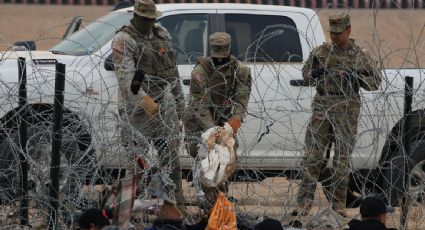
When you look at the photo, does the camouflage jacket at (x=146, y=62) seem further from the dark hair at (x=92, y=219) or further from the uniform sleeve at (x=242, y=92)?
the dark hair at (x=92, y=219)

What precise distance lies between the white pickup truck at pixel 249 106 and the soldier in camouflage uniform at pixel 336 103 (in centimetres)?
11

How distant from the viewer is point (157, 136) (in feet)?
33.5

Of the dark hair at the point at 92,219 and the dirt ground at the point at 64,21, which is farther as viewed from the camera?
the dirt ground at the point at 64,21

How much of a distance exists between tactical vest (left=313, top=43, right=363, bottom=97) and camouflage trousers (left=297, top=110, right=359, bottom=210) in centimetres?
20

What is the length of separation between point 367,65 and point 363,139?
585mm

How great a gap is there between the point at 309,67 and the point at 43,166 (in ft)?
7.06

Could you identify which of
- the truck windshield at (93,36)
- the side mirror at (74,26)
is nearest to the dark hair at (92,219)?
the truck windshield at (93,36)

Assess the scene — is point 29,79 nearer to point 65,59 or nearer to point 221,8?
point 65,59

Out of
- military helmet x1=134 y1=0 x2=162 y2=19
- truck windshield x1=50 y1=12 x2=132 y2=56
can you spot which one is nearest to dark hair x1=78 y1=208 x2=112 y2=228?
military helmet x1=134 y1=0 x2=162 y2=19

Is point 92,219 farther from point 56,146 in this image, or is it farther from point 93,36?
point 93,36

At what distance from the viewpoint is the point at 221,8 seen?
514 inches

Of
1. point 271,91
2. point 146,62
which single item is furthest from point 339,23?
point 146,62

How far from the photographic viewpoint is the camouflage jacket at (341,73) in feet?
35.2

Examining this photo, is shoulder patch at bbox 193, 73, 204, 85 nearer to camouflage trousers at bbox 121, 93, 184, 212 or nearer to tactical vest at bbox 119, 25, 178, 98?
tactical vest at bbox 119, 25, 178, 98
